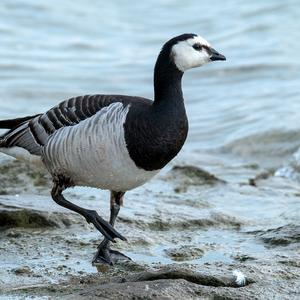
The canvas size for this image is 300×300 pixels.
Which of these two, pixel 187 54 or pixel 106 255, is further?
pixel 187 54

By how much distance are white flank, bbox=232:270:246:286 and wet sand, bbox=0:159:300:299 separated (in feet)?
0.07

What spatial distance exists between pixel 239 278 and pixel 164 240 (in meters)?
1.51

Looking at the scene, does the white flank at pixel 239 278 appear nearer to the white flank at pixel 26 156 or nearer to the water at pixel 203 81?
the water at pixel 203 81

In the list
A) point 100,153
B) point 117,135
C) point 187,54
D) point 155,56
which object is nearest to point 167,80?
point 187,54

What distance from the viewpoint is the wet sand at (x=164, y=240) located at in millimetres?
6082

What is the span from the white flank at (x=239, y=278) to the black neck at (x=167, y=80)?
4.94 ft

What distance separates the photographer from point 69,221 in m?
7.89

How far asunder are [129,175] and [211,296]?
1480 millimetres

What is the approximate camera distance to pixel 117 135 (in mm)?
6895

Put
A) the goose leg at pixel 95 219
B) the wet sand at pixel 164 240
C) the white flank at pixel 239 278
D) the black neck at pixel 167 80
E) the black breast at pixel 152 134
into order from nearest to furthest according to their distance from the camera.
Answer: the wet sand at pixel 164 240 → the white flank at pixel 239 278 → the black breast at pixel 152 134 → the goose leg at pixel 95 219 → the black neck at pixel 167 80

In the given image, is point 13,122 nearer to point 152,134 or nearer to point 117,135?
point 117,135

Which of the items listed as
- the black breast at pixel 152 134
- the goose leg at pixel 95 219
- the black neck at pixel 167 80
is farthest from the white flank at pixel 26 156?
the black neck at pixel 167 80

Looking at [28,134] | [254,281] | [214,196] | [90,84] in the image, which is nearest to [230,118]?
[90,84]

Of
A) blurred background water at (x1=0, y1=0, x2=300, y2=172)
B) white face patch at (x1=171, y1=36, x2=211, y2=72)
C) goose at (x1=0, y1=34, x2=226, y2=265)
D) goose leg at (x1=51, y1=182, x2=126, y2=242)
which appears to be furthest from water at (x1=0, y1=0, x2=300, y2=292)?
white face patch at (x1=171, y1=36, x2=211, y2=72)
